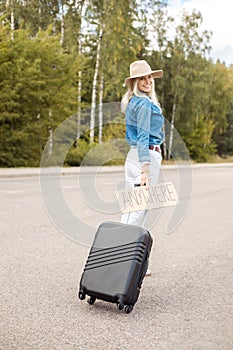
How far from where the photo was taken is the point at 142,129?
441cm

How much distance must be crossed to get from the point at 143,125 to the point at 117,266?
3.73 feet

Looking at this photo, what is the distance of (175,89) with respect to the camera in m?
43.9

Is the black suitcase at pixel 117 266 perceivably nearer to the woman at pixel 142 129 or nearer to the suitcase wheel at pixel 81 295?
the suitcase wheel at pixel 81 295

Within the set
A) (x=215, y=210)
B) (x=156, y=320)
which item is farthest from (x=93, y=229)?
(x=156, y=320)

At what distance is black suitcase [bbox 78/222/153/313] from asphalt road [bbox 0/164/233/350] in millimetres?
125

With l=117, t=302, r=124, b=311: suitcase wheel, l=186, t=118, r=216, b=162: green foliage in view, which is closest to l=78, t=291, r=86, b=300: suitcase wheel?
l=117, t=302, r=124, b=311: suitcase wheel

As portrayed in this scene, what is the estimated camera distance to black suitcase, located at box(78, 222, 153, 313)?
3.88 meters

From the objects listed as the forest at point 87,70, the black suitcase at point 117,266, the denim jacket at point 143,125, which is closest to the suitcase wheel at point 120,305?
the black suitcase at point 117,266

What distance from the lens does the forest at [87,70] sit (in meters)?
23.7

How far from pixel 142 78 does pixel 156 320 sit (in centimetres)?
192

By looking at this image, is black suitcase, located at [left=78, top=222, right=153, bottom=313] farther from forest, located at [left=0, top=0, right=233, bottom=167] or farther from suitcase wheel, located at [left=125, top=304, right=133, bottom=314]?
forest, located at [left=0, top=0, right=233, bottom=167]

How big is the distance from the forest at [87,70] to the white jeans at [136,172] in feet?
19.3

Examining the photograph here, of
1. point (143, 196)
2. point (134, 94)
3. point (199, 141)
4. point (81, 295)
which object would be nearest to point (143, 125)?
point (134, 94)

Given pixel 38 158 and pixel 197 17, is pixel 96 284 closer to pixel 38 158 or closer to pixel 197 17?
pixel 38 158
